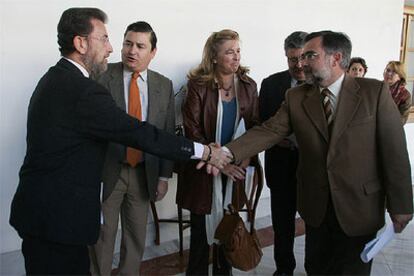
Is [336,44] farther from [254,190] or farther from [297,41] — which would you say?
[254,190]

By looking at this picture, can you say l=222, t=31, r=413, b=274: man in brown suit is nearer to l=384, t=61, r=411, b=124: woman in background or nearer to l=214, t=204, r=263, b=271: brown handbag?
l=214, t=204, r=263, b=271: brown handbag

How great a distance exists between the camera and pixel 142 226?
8.57 feet

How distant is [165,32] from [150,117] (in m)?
1.05

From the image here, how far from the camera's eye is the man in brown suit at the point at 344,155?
74.6 inches

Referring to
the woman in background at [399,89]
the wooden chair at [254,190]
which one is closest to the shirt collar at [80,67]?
the wooden chair at [254,190]

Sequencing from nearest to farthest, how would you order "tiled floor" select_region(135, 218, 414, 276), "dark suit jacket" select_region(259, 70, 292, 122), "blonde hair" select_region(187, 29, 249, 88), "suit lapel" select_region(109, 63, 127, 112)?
"suit lapel" select_region(109, 63, 127, 112)
"blonde hair" select_region(187, 29, 249, 88)
"dark suit jacket" select_region(259, 70, 292, 122)
"tiled floor" select_region(135, 218, 414, 276)

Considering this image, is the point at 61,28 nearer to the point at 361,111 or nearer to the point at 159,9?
the point at 361,111

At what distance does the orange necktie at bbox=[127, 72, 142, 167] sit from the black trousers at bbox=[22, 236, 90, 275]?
0.77m

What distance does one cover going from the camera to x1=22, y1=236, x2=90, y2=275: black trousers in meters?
1.67

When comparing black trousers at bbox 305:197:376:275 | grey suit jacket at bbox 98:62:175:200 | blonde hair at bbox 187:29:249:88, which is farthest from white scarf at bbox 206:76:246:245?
black trousers at bbox 305:197:376:275

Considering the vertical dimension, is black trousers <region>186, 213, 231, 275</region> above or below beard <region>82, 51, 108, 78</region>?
below

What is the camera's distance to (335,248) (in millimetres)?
2084

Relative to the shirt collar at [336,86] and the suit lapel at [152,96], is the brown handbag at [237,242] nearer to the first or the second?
the suit lapel at [152,96]

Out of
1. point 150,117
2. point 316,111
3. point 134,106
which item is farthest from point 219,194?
point 316,111
